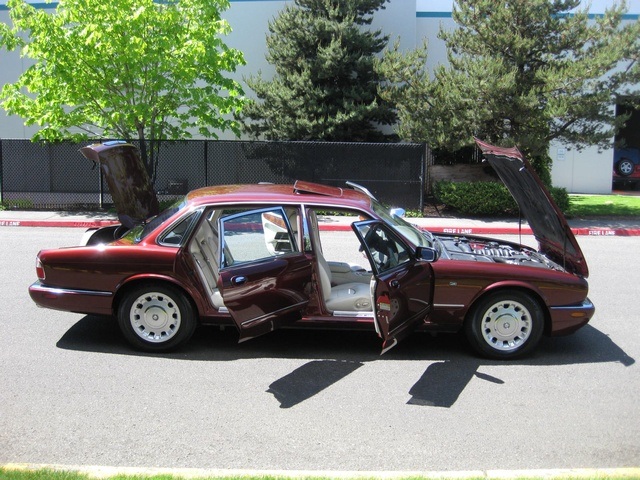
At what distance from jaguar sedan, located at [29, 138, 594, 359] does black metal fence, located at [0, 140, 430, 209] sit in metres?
11.7

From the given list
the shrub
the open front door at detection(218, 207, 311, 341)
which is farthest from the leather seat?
the shrub

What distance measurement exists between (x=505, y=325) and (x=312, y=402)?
201 centimetres

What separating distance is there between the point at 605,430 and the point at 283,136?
636 inches

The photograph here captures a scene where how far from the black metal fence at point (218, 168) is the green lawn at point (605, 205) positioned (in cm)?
449

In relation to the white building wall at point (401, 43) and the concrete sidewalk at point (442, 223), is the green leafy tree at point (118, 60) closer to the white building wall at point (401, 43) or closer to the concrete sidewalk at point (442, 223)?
the concrete sidewalk at point (442, 223)

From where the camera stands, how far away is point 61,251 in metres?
6.34

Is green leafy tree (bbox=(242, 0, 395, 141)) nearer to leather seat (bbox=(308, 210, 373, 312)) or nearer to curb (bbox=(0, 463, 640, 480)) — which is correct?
A: leather seat (bbox=(308, 210, 373, 312))

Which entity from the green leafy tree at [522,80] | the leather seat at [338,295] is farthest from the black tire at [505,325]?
the green leafy tree at [522,80]

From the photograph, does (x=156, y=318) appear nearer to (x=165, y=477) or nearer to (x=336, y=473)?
(x=165, y=477)

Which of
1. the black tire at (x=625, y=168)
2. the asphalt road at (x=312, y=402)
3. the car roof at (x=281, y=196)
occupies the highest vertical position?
the black tire at (x=625, y=168)

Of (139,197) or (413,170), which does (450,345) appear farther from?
(413,170)

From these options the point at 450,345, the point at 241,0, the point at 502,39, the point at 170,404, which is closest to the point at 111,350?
the point at 170,404

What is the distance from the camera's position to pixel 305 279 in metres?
5.87

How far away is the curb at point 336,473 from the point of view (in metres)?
4.01
